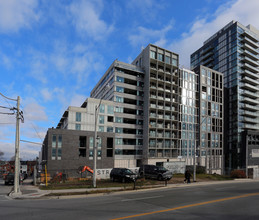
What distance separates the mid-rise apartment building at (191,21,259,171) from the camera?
8775cm

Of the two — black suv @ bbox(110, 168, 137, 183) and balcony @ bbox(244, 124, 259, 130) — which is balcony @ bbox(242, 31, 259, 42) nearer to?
balcony @ bbox(244, 124, 259, 130)

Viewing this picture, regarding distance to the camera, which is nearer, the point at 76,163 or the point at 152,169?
the point at 152,169

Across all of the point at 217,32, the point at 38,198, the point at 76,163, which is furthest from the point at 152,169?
→ the point at 217,32

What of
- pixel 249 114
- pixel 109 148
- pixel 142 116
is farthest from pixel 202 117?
pixel 109 148

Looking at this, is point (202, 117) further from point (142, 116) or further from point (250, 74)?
point (250, 74)

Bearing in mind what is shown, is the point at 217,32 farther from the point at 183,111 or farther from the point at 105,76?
the point at 105,76

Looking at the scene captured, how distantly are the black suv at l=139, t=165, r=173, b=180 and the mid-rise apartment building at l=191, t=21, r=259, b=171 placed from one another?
6660cm

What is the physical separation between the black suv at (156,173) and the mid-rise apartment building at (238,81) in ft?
219

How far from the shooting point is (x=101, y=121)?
56219 mm

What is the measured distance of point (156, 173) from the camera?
2741 cm

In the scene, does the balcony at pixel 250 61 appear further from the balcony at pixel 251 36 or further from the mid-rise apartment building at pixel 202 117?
the mid-rise apartment building at pixel 202 117

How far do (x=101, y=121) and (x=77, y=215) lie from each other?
47.0m

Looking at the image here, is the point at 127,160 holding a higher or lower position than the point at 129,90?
lower

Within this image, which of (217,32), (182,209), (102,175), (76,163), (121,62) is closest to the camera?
(182,209)
